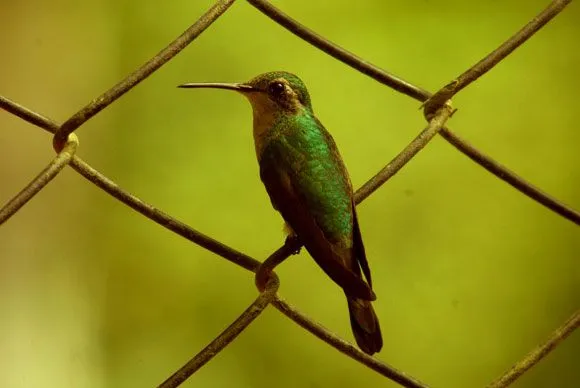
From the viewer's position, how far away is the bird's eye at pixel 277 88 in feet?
2.15

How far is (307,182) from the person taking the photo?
609mm

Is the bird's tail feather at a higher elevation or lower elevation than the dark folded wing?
lower

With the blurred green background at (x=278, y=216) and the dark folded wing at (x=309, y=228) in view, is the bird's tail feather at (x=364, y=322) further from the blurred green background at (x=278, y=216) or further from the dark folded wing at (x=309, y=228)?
the blurred green background at (x=278, y=216)

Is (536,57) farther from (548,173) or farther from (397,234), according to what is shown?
(397,234)

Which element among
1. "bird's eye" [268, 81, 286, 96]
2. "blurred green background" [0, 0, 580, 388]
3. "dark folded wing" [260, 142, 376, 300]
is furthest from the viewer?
"blurred green background" [0, 0, 580, 388]

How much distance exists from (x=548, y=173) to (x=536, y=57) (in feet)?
0.65

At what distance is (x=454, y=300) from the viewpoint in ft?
4.37

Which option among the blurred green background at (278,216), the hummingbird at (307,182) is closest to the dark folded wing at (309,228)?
the hummingbird at (307,182)

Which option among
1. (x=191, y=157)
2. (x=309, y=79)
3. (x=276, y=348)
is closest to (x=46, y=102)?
(x=191, y=157)

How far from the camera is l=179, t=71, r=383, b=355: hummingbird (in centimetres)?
58

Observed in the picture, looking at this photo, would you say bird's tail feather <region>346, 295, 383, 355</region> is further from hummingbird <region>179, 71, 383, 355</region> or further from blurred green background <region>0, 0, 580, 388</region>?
blurred green background <region>0, 0, 580, 388</region>

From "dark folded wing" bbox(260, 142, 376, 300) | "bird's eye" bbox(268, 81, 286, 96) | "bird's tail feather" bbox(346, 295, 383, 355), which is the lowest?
"bird's tail feather" bbox(346, 295, 383, 355)

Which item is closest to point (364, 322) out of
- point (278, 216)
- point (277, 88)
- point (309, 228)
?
point (309, 228)

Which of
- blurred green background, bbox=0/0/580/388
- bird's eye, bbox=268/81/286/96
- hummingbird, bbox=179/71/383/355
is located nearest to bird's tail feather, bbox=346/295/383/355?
hummingbird, bbox=179/71/383/355
